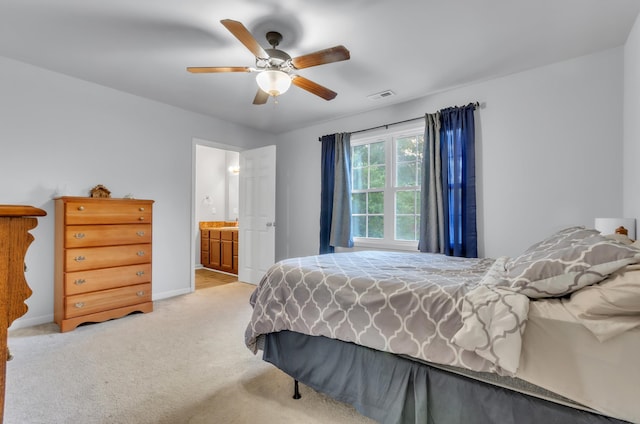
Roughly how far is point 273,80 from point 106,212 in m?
2.22

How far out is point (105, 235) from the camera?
309cm

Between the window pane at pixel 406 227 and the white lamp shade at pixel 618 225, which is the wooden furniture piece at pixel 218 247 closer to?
the window pane at pixel 406 227

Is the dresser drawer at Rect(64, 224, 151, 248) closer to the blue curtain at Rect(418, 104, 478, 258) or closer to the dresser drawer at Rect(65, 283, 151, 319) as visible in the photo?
the dresser drawer at Rect(65, 283, 151, 319)

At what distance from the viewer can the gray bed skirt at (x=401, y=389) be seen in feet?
3.85

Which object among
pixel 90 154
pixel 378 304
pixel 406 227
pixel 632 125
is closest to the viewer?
pixel 378 304

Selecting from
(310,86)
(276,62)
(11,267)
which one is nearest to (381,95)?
(310,86)

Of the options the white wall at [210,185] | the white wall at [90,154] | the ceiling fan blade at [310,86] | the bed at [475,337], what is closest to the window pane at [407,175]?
the ceiling fan blade at [310,86]

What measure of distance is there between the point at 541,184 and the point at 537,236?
50 centimetres

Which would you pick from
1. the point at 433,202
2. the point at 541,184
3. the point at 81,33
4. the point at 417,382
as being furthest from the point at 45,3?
the point at 541,184

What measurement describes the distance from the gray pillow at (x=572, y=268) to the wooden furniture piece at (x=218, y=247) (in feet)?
15.6

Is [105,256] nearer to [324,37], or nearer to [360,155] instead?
[324,37]

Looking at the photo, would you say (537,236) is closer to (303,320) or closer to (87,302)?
(303,320)

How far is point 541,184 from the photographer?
290 cm

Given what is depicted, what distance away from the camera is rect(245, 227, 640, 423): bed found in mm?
1047
